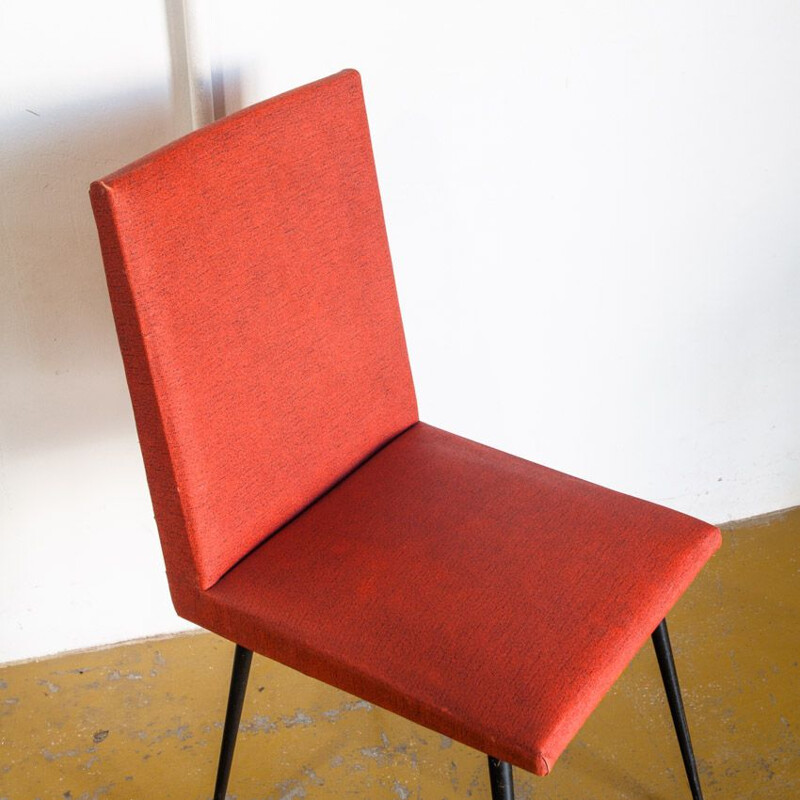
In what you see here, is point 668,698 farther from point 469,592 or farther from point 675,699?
point 469,592

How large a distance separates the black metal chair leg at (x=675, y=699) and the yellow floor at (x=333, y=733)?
86mm

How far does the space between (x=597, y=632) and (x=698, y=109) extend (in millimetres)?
826

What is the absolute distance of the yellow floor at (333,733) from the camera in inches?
61.4

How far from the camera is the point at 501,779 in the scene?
3.60 feet

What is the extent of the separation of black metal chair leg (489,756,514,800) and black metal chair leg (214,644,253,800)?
13.2 inches

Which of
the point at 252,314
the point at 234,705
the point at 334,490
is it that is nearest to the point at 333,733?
the point at 234,705

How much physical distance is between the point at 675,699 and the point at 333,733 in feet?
1.70

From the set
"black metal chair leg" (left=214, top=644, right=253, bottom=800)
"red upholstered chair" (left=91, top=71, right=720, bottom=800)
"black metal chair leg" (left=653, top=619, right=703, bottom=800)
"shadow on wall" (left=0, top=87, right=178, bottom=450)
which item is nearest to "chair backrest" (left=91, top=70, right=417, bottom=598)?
"red upholstered chair" (left=91, top=71, right=720, bottom=800)

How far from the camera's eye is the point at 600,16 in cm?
148

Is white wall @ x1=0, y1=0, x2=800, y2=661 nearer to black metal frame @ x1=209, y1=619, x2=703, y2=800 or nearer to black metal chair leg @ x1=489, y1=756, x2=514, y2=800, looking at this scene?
black metal frame @ x1=209, y1=619, x2=703, y2=800

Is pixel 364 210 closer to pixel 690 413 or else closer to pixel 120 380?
pixel 120 380

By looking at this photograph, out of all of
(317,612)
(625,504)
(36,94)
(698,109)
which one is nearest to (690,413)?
(698,109)

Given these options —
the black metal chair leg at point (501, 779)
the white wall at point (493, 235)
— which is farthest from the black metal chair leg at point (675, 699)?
the white wall at point (493, 235)

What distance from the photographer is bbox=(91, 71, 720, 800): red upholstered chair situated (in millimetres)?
1063
